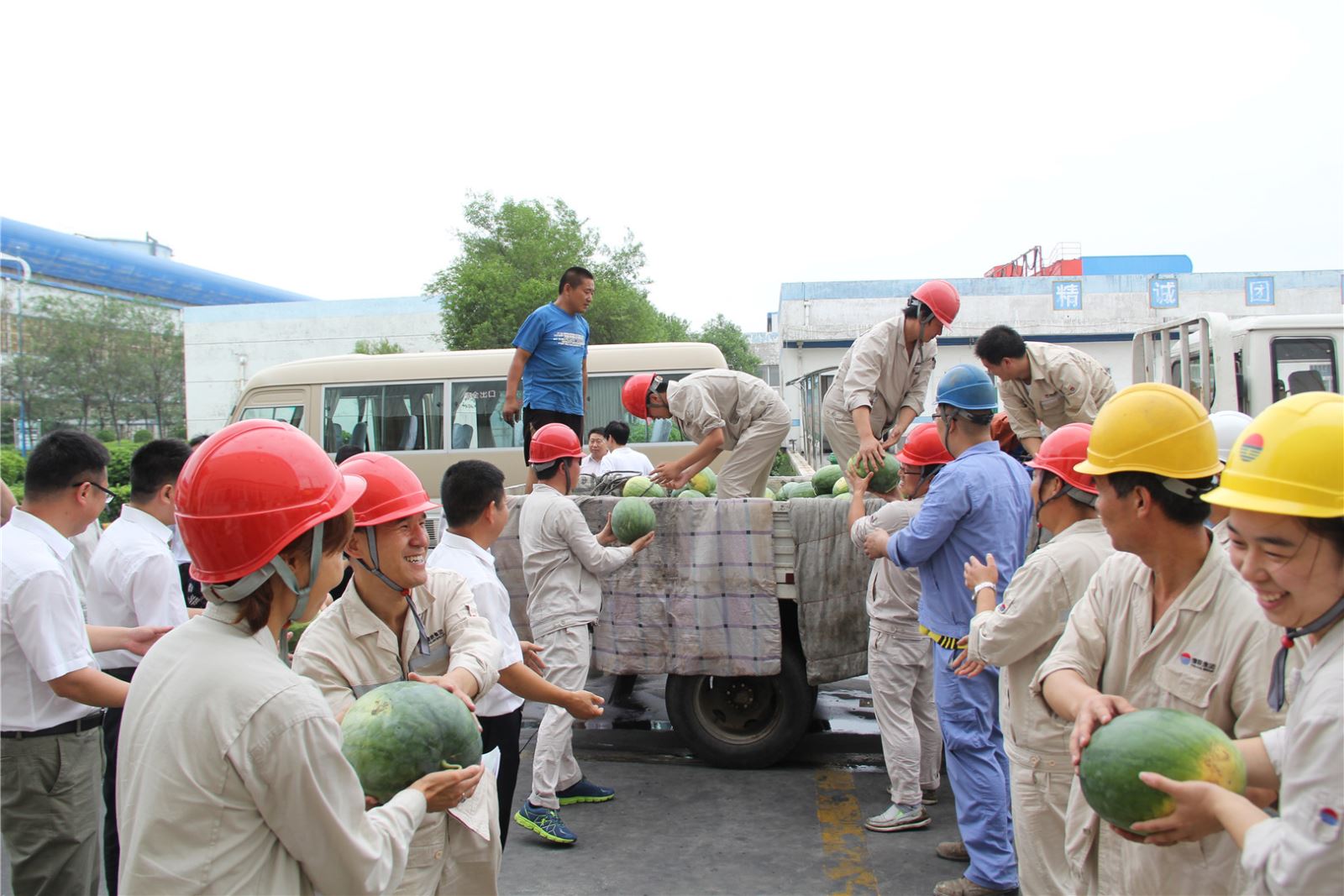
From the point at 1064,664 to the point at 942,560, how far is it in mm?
1992

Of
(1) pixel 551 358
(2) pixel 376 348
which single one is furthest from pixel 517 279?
(1) pixel 551 358

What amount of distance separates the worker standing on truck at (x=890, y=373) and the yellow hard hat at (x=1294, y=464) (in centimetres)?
365

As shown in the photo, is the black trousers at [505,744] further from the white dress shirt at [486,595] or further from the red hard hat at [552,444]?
the red hard hat at [552,444]

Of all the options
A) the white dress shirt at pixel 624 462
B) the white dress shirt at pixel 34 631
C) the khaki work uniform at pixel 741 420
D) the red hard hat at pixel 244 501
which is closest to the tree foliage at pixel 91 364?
the white dress shirt at pixel 624 462

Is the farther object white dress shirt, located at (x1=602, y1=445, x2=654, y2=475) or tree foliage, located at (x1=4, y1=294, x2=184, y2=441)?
tree foliage, located at (x1=4, y1=294, x2=184, y2=441)

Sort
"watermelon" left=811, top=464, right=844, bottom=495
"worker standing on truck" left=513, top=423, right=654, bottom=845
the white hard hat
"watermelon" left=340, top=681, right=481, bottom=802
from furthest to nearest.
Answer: "watermelon" left=811, top=464, right=844, bottom=495, "worker standing on truck" left=513, top=423, right=654, bottom=845, the white hard hat, "watermelon" left=340, top=681, right=481, bottom=802

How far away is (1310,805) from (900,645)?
11.6ft

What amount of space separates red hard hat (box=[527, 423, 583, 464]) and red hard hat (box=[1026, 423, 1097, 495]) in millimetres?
2772

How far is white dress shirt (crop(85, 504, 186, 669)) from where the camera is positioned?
12.7ft

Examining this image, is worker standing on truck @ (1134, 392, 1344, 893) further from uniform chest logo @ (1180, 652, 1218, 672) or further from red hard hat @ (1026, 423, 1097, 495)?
red hard hat @ (1026, 423, 1097, 495)

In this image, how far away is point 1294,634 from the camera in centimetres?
188

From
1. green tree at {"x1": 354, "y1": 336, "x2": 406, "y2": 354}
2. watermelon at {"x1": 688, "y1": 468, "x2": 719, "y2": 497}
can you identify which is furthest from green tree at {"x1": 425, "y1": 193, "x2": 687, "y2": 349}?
watermelon at {"x1": 688, "y1": 468, "x2": 719, "y2": 497}

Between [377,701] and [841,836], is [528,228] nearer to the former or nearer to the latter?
[841,836]

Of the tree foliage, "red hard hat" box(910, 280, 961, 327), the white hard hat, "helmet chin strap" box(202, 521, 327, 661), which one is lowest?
"helmet chin strap" box(202, 521, 327, 661)
